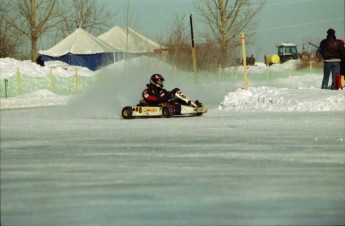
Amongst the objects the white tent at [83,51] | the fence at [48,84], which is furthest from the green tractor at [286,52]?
the fence at [48,84]

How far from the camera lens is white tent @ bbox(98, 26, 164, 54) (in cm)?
6384

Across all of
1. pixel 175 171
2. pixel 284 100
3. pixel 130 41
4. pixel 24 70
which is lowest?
pixel 175 171

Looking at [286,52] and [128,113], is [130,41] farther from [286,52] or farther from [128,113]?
[128,113]

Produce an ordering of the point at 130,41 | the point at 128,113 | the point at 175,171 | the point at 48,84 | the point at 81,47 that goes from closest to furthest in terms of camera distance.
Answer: the point at 175,171 → the point at 128,113 → the point at 48,84 → the point at 81,47 → the point at 130,41

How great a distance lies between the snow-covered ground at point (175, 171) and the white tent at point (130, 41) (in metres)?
45.8

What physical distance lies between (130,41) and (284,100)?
4532cm

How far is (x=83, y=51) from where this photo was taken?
199 ft

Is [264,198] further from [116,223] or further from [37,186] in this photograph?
[37,186]

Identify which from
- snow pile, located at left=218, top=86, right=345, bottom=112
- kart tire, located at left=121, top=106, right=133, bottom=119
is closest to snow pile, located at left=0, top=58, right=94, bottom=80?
snow pile, located at left=218, top=86, right=345, bottom=112

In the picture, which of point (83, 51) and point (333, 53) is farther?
point (83, 51)

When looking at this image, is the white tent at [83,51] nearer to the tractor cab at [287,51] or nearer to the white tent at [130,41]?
the white tent at [130,41]

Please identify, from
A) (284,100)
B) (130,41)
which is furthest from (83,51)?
(284,100)

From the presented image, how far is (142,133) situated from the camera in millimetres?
13734

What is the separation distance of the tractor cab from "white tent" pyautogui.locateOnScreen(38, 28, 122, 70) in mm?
16804
